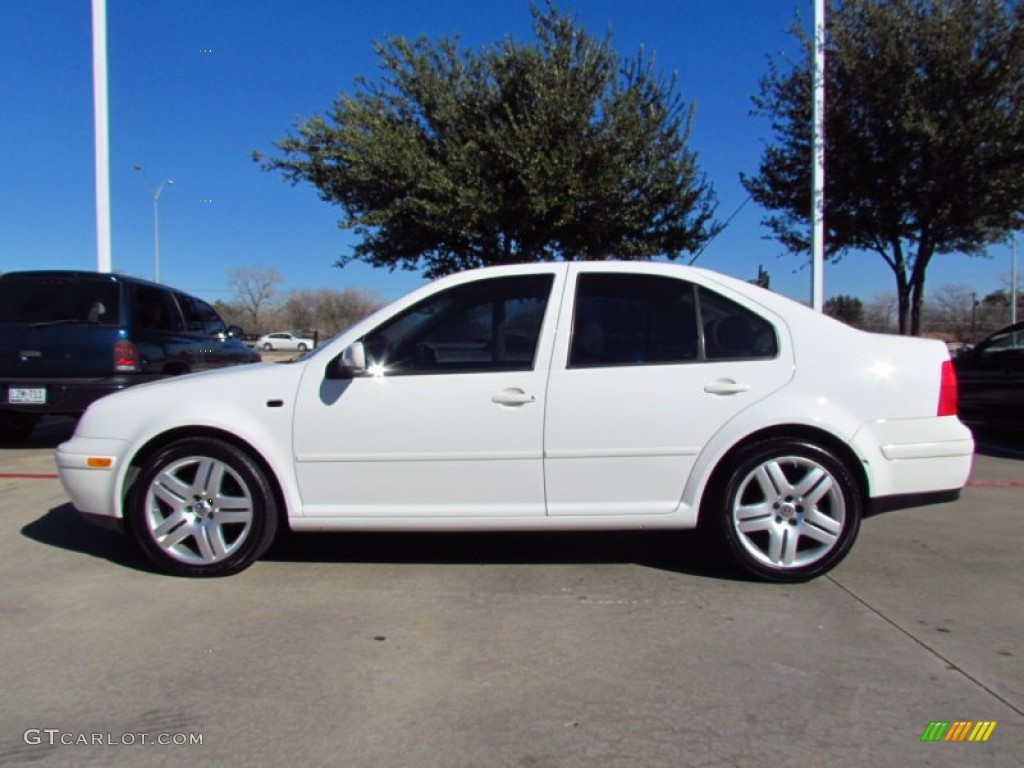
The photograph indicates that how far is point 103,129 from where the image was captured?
37.4ft

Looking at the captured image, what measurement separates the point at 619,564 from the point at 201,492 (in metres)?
2.34

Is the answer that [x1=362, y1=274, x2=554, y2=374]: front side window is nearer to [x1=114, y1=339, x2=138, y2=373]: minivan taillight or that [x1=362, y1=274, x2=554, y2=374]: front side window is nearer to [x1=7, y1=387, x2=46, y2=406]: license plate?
[x1=114, y1=339, x2=138, y2=373]: minivan taillight

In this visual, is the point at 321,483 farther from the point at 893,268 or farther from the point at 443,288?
the point at 893,268

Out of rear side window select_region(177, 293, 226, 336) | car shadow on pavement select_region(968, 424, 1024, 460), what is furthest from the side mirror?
car shadow on pavement select_region(968, 424, 1024, 460)

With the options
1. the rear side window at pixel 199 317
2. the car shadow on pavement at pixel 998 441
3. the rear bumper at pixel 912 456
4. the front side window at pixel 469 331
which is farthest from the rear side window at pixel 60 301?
the car shadow on pavement at pixel 998 441

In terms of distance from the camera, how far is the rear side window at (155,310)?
24.8 ft

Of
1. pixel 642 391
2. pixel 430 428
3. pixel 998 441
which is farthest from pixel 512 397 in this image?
pixel 998 441

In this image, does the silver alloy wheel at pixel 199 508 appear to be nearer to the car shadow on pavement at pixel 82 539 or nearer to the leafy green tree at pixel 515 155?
the car shadow on pavement at pixel 82 539

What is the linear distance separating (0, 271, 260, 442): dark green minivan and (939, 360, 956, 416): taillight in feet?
22.3

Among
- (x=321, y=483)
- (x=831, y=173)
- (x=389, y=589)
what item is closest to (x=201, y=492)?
(x=321, y=483)

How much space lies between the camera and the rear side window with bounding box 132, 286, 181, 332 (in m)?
7.57

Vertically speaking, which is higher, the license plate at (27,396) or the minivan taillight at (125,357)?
the minivan taillight at (125,357)

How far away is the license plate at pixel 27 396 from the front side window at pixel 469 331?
4909 mm

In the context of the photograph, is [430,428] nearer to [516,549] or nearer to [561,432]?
[561,432]
